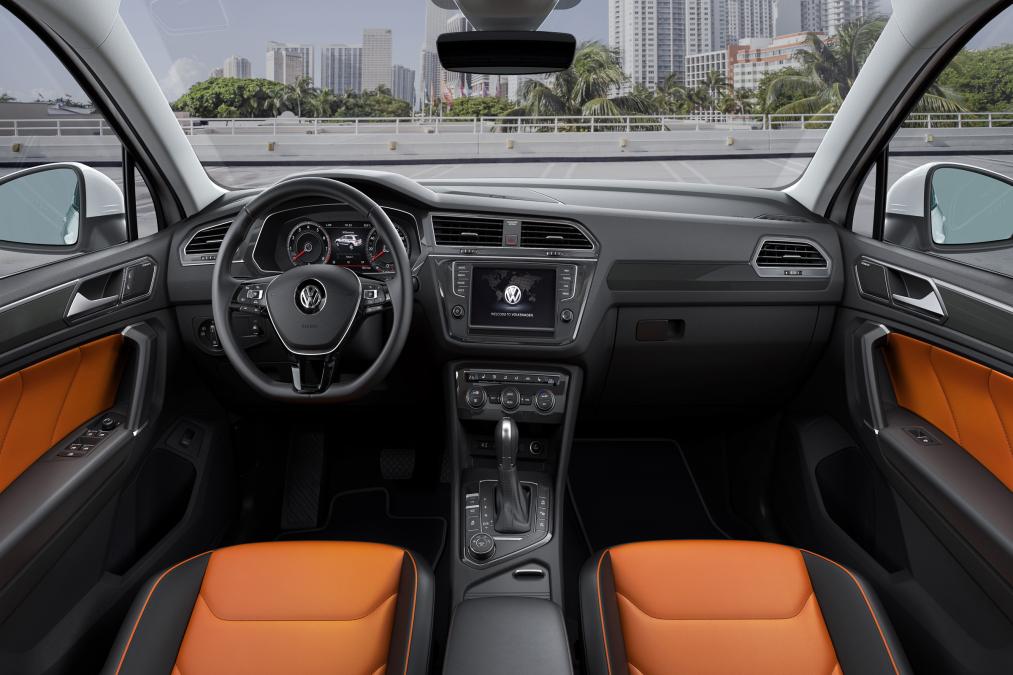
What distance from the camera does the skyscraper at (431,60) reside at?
2.16 meters

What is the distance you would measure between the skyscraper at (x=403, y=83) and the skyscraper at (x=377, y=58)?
0.02 m

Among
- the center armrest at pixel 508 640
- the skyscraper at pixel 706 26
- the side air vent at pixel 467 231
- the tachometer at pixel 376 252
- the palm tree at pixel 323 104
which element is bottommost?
the center armrest at pixel 508 640

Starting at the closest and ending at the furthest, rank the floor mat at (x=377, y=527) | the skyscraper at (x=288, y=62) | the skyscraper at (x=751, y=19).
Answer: the skyscraper at (x=751, y=19) → the skyscraper at (x=288, y=62) → the floor mat at (x=377, y=527)

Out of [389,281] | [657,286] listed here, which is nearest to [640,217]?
[657,286]

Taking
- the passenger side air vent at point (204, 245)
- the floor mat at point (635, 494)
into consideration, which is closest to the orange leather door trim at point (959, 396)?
the floor mat at point (635, 494)

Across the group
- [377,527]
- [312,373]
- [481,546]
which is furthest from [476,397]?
[377,527]

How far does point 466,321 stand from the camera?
2.57 metres

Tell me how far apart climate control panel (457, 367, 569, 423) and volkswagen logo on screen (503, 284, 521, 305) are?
0.77 feet

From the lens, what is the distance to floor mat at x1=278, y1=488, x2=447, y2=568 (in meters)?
3.03

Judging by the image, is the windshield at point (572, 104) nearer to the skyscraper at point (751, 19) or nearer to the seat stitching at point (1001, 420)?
the skyscraper at point (751, 19)

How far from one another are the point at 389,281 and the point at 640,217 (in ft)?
3.04

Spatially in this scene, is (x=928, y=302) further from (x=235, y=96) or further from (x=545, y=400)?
(x=235, y=96)

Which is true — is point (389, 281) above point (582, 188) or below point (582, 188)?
below

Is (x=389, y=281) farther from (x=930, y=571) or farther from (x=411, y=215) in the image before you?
(x=930, y=571)
